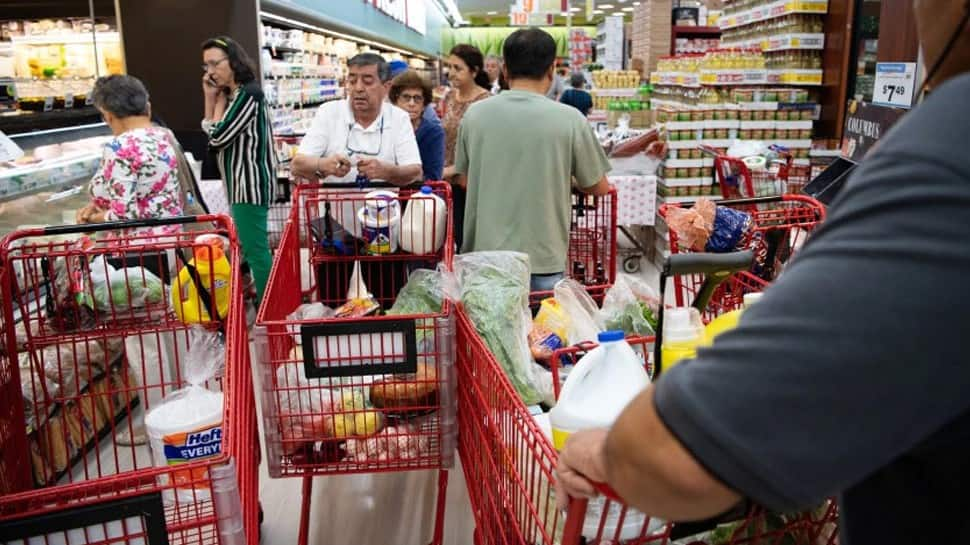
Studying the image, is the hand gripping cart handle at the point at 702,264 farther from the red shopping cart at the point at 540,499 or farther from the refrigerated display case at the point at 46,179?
the refrigerated display case at the point at 46,179

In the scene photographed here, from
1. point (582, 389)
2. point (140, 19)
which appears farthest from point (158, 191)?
point (140, 19)

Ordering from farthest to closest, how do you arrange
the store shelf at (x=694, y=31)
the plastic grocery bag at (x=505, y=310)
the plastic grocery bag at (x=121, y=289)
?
the store shelf at (x=694, y=31), the plastic grocery bag at (x=121, y=289), the plastic grocery bag at (x=505, y=310)

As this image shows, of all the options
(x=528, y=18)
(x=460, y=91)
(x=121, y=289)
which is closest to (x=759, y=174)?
(x=460, y=91)

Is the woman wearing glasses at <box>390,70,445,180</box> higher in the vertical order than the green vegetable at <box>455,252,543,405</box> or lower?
higher

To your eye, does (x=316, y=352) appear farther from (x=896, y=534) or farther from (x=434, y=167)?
(x=434, y=167)

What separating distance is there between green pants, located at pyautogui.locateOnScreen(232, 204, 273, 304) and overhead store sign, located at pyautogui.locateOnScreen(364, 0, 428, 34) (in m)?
9.81

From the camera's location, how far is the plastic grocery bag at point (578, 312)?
2.16 metres

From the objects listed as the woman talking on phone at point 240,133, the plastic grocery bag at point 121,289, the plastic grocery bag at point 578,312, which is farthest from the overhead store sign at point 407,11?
the plastic grocery bag at point 578,312

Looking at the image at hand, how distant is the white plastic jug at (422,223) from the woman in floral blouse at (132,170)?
1220 millimetres

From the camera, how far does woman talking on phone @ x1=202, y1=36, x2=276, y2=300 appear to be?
13.8ft

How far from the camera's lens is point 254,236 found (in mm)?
4484

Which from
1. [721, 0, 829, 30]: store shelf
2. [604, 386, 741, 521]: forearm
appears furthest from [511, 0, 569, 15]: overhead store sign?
[604, 386, 741, 521]: forearm

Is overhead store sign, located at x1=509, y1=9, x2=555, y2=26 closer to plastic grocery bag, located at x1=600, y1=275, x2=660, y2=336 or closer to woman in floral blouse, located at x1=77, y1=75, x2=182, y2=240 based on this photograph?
woman in floral blouse, located at x1=77, y1=75, x2=182, y2=240

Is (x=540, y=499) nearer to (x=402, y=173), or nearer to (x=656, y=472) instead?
(x=656, y=472)
